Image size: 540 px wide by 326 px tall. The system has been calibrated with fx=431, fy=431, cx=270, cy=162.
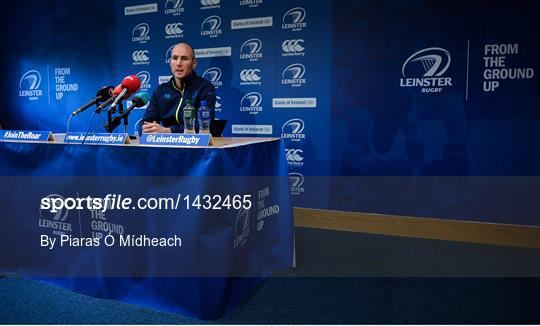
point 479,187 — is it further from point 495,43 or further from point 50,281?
point 50,281

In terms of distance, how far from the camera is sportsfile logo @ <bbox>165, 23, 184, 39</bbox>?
4145mm

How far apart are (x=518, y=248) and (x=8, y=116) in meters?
5.57

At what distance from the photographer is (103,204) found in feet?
6.82

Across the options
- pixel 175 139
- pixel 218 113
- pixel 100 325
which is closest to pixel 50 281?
pixel 100 325

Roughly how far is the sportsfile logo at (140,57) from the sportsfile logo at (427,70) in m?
2.48

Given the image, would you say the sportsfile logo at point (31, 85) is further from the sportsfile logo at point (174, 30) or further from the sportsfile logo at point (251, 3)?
the sportsfile logo at point (251, 3)

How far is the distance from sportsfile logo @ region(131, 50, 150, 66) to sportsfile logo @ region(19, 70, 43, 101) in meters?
1.39

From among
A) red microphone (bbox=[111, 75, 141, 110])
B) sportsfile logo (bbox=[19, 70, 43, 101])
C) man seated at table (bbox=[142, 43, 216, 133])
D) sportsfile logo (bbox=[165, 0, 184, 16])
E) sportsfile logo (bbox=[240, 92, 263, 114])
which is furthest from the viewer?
sportsfile logo (bbox=[19, 70, 43, 101])

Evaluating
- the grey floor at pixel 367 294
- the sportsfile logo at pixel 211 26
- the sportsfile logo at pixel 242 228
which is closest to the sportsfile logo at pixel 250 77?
the sportsfile logo at pixel 211 26

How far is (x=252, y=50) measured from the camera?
3.86 meters

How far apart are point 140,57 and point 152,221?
2856 mm

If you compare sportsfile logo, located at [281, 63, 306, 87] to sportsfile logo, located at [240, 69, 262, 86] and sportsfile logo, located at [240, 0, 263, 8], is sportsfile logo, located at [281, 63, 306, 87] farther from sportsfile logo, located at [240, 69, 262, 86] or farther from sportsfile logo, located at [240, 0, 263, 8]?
sportsfile logo, located at [240, 0, 263, 8]

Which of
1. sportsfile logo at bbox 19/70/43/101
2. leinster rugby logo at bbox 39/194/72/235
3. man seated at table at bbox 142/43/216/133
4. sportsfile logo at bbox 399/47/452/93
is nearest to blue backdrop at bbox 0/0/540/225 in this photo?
sportsfile logo at bbox 399/47/452/93

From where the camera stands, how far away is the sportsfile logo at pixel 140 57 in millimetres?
4328
